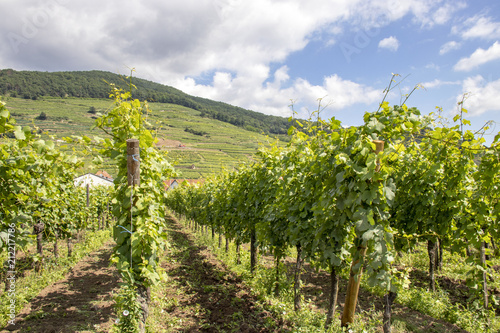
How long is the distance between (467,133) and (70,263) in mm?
9939

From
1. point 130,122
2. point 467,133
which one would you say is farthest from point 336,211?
point 130,122

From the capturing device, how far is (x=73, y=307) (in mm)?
5078

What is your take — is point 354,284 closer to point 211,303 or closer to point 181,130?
point 211,303

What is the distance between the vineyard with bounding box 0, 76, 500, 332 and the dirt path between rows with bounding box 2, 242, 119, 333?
0.27 m

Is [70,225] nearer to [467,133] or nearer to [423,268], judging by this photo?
[467,133]

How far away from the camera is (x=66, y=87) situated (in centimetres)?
9431

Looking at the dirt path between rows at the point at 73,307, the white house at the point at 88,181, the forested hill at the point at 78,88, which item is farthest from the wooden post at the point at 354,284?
the forested hill at the point at 78,88

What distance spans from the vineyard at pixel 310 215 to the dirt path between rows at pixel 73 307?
0.89 ft

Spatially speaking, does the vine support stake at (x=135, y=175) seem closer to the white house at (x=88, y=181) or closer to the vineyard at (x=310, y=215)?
the vineyard at (x=310, y=215)

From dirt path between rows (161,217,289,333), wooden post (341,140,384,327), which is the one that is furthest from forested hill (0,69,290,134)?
wooden post (341,140,384,327)

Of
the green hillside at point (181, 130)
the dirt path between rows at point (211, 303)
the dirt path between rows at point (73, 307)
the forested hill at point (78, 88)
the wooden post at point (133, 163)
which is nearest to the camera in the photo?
the wooden post at point (133, 163)

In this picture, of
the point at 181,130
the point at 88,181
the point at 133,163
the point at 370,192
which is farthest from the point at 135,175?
the point at 181,130

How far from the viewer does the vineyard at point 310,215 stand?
252 centimetres

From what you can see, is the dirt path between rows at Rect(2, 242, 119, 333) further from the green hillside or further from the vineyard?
the green hillside
